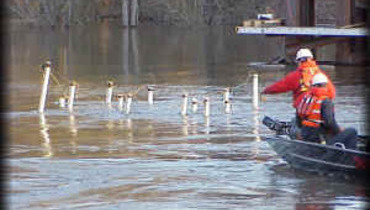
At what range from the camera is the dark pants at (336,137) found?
11.8 m

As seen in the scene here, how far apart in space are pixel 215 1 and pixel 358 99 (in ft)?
146

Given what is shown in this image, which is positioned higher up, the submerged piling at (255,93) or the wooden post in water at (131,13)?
the wooden post in water at (131,13)

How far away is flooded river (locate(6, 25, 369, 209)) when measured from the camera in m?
10.8

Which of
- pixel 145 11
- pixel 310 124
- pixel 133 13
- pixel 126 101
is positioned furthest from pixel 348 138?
pixel 145 11

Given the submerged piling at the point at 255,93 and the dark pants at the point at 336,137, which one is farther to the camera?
the submerged piling at the point at 255,93

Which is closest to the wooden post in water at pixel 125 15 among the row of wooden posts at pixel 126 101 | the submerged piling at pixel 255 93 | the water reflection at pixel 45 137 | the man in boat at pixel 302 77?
the row of wooden posts at pixel 126 101

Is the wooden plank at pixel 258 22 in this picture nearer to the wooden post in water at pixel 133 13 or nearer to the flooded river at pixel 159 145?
the flooded river at pixel 159 145

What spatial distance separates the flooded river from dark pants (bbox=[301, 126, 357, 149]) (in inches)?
18.2

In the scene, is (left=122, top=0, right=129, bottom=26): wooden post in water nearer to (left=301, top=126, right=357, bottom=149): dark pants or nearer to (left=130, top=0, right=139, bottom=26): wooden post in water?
(left=130, top=0, right=139, bottom=26): wooden post in water

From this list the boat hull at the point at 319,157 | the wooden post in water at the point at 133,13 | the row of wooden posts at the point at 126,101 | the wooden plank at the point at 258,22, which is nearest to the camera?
the boat hull at the point at 319,157

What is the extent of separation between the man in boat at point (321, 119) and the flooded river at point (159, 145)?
0.50m

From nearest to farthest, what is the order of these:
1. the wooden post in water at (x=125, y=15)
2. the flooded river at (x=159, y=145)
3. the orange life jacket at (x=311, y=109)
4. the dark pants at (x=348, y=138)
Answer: the flooded river at (x=159, y=145) → the dark pants at (x=348, y=138) → the orange life jacket at (x=311, y=109) → the wooden post in water at (x=125, y=15)

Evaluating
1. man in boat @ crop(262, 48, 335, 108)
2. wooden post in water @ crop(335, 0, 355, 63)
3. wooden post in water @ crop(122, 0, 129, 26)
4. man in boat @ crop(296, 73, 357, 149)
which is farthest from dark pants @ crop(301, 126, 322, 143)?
wooden post in water @ crop(122, 0, 129, 26)

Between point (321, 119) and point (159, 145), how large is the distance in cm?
408
